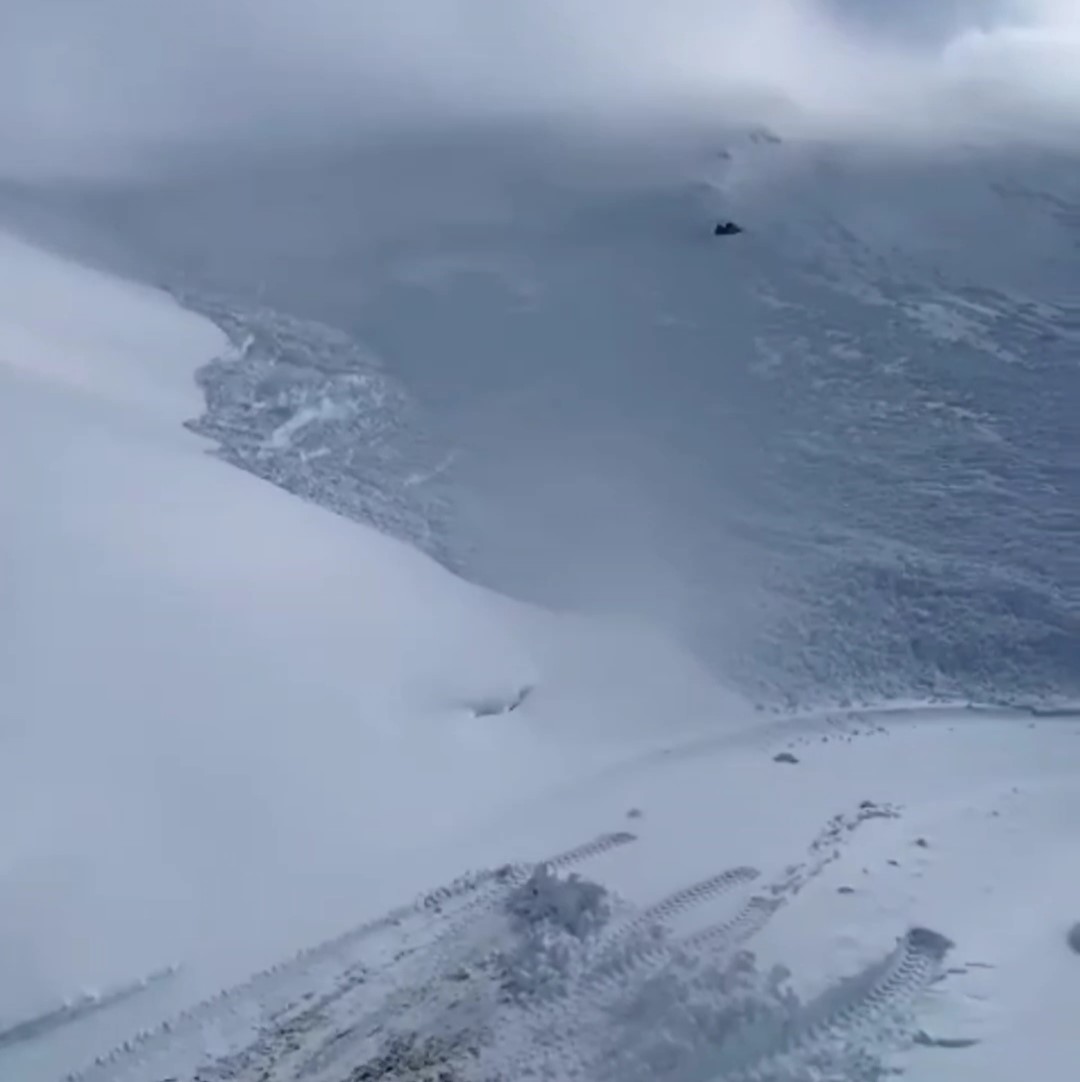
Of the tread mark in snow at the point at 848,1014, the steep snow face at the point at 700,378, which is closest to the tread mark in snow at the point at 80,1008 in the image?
the tread mark in snow at the point at 848,1014

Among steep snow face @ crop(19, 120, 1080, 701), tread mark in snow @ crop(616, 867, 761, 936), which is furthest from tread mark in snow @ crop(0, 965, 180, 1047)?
steep snow face @ crop(19, 120, 1080, 701)

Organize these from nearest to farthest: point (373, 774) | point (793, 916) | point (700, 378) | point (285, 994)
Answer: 1. point (285, 994)
2. point (793, 916)
3. point (373, 774)
4. point (700, 378)

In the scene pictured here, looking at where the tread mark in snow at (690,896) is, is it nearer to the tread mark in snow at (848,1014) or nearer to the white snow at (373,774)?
the white snow at (373,774)

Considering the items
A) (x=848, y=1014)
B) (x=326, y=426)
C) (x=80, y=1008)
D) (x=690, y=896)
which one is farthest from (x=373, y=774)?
(x=326, y=426)

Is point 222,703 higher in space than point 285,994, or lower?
higher

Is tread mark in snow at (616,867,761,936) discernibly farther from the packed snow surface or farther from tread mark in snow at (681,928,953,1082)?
tread mark in snow at (681,928,953,1082)

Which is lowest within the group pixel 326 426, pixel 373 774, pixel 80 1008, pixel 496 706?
pixel 80 1008

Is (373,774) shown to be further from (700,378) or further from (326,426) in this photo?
(700,378)
